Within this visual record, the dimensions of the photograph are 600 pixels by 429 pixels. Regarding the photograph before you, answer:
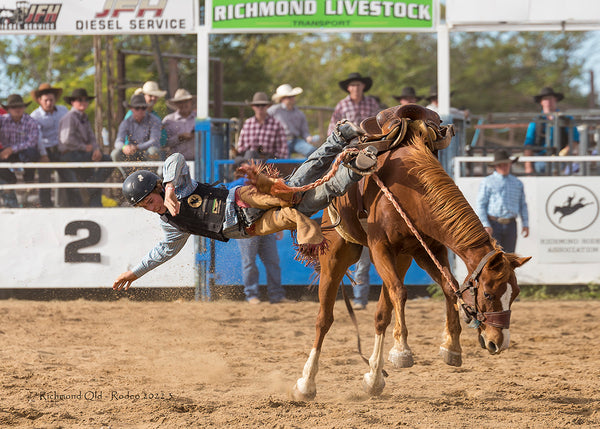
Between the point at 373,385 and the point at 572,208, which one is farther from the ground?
the point at 572,208

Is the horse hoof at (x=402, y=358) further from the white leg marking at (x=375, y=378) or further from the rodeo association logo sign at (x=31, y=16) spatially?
the rodeo association logo sign at (x=31, y=16)

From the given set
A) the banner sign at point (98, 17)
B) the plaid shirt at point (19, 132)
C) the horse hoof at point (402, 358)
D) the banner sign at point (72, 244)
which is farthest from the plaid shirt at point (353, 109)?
the horse hoof at point (402, 358)

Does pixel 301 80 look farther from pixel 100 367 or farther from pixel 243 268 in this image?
pixel 100 367

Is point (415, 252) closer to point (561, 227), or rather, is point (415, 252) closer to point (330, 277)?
point (330, 277)

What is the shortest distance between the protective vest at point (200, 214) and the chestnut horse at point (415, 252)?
81cm

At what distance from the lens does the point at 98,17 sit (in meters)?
9.37

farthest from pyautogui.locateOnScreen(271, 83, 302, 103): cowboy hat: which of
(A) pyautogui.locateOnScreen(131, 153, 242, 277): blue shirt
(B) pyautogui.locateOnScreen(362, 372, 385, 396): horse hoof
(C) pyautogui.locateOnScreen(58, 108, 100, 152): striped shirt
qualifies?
(B) pyautogui.locateOnScreen(362, 372, 385, 396): horse hoof

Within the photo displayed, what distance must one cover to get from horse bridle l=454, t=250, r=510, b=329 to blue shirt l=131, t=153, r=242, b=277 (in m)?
1.58

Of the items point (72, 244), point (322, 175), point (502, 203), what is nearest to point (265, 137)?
point (72, 244)

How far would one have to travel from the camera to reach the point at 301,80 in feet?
94.2

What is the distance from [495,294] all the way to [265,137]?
18.0ft

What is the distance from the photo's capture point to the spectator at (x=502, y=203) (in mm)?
9148

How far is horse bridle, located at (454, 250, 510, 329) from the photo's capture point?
174 inches

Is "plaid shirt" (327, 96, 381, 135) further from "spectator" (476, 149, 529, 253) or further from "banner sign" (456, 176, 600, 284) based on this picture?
"spectator" (476, 149, 529, 253)
